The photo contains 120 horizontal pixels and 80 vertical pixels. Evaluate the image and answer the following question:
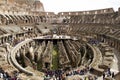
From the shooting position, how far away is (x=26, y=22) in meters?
68.4

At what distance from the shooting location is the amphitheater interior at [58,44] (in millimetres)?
22094

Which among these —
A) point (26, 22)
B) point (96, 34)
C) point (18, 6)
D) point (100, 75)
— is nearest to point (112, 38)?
point (96, 34)

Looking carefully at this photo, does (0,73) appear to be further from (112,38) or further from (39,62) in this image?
(112,38)

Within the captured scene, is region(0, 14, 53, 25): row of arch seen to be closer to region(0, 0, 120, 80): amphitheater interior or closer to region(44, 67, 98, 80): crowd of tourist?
region(0, 0, 120, 80): amphitheater interior

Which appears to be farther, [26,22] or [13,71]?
[26,22]

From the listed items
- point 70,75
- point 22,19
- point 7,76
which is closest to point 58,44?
point 70,75

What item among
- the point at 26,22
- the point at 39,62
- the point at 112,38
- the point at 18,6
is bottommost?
the point at 39,62

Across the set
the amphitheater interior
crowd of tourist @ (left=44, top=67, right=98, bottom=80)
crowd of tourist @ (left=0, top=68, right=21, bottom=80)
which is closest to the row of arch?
the amphitheater interior

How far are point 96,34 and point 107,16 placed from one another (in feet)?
42.5

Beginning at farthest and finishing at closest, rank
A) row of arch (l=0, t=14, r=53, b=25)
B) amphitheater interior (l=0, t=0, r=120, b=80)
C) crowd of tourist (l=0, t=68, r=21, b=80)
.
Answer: row of arch (l=0, t=14, r=53, b=25), amphitheater interior (l=0, t=0, r=120, b=80), crowd of tourist (l=0, t=68, r=21, b=80)

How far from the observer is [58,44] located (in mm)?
45344

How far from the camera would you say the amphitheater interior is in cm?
2209

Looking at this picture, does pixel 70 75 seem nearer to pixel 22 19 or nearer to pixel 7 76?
pixel 7 76

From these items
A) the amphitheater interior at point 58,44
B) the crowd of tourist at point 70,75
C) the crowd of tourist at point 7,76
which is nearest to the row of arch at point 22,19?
the amphitheater interior at point 58,44
